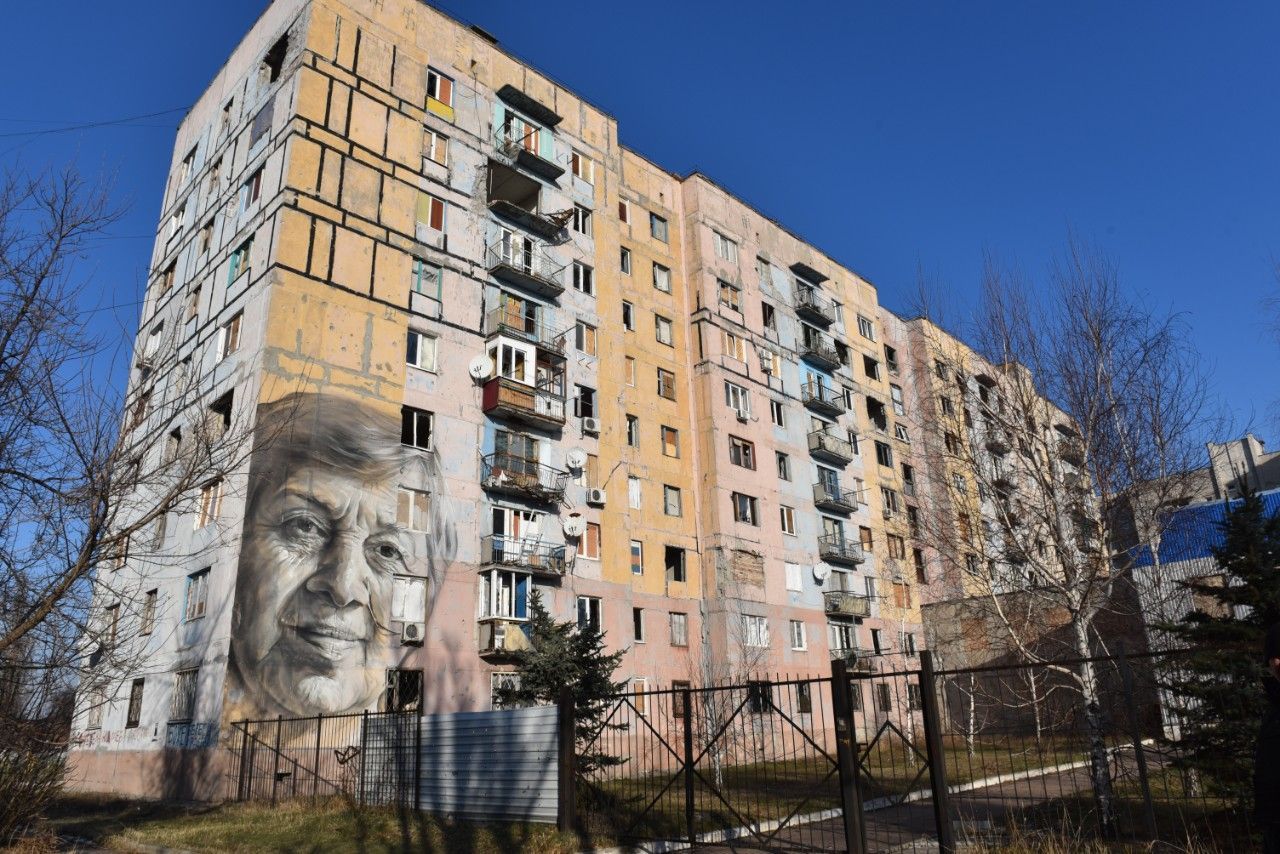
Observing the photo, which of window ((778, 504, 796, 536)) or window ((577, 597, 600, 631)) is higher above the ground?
window ((778, 504, 796, 536))

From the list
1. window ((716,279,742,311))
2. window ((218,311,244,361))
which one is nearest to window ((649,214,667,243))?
window ((716,279,742,311))

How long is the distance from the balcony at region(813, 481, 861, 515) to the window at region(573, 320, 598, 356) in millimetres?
14390

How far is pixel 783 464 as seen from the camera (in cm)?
4166

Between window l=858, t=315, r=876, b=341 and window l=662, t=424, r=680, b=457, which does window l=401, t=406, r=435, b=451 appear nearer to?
window l=662, t=424, r=680, b=457

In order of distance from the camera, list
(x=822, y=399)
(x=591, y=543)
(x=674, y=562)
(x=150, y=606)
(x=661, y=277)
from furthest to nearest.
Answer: (x=822, y=399) < (x=661, y=277) < (x=674, y=562) < (x=591, y=543) < (x=150, y=606)

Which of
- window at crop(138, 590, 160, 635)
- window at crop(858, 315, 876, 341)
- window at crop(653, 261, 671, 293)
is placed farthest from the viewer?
window at crop(858, 315, 876, 341)

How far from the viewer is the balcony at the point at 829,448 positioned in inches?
1705

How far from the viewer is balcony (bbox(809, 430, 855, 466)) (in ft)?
142

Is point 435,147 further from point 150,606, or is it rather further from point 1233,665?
point 1233,665

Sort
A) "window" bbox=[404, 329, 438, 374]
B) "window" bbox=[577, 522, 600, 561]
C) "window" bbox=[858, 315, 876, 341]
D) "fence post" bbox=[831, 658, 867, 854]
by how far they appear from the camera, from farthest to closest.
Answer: "window" bbox=[858, 315, 876, 341] < "window" bbox=[577, 522, 600, 561] < "window" bbox=[404, 329, 438, 374] < "fence post" bbox=[831, 658, 867, 854]

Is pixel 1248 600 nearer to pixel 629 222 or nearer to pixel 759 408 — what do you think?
pixel 759 408

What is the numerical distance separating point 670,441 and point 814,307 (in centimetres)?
1382

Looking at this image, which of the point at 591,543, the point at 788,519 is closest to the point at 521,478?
the point at 591,543

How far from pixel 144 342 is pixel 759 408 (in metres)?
26.9
